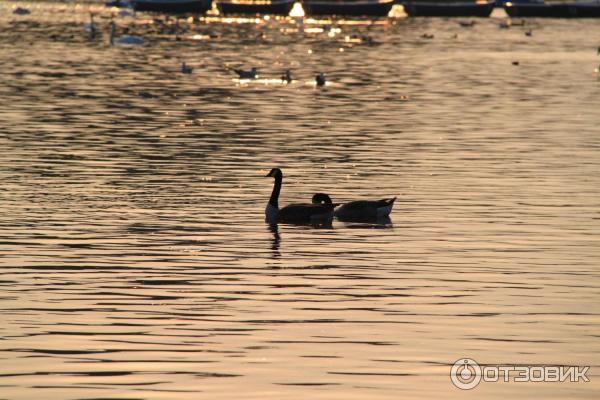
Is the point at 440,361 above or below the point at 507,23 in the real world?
above

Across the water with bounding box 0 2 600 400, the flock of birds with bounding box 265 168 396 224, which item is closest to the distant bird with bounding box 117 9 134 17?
the water with bounding box 0 2 600 400

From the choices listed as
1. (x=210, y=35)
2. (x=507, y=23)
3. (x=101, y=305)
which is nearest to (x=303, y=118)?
(x=101, y=305)

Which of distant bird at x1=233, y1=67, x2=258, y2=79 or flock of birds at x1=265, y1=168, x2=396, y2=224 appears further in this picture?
distant bird at x1=233, y1=67, x2=258, y2=79

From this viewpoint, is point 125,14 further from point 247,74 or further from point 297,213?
point 297,213

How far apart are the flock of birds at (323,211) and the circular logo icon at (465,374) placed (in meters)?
13.1

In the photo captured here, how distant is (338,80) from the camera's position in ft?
298

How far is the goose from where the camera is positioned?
3189cm

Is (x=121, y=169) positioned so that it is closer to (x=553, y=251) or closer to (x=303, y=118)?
(x=553, y=251)

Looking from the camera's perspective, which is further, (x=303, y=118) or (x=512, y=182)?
(x=303, y=118)

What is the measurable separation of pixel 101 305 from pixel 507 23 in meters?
166

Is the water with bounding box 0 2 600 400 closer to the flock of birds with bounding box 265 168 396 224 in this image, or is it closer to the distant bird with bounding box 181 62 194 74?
the flock of birds with bounding box 265 168 396 224

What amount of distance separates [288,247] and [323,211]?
308 cm

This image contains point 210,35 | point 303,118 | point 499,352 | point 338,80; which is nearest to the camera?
point 499,352

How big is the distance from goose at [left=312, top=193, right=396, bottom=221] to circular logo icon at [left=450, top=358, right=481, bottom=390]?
43.1 ft
